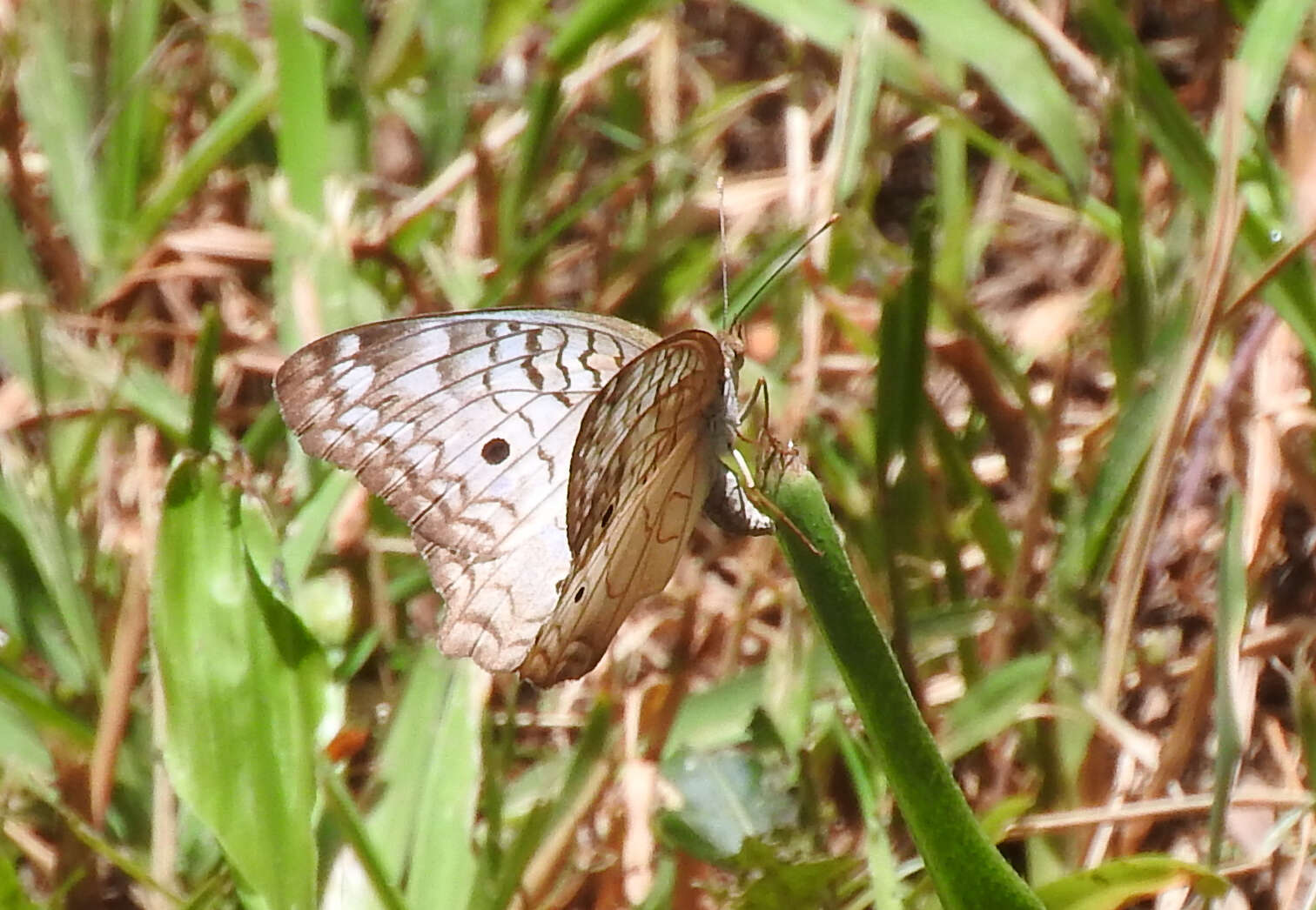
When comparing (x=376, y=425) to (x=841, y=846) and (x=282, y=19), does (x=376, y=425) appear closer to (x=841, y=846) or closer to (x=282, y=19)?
(x=841, y=846)

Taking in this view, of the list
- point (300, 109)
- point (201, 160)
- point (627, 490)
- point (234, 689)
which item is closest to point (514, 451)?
point (627, 490)

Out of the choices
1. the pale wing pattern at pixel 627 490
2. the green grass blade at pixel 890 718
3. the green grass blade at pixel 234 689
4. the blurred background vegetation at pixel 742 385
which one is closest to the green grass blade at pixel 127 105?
the blurred background vegetation at pixel 742 385

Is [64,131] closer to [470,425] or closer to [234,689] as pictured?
[470,425]

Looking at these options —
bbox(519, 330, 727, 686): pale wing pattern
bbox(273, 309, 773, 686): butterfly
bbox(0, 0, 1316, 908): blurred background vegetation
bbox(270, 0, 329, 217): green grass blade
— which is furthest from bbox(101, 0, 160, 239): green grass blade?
bbox(519, 330, 727, 686): pale wing pattern

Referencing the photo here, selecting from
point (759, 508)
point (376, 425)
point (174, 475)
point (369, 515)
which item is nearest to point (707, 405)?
point (759, 508)

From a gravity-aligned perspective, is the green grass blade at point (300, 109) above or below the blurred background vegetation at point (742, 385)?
above

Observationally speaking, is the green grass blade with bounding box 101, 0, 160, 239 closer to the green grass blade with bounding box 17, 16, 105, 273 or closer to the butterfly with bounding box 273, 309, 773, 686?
the green grass blade with bounding box 17, 16, 105, 273

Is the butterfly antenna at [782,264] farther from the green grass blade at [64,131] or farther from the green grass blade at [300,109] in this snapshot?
the green grass blade at [64,131]
